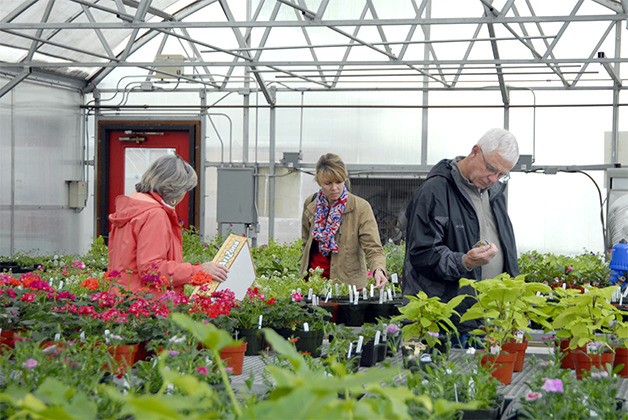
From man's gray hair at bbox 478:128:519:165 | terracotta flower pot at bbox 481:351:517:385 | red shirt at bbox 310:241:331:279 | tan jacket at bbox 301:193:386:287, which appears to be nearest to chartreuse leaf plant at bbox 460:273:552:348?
terracotta flower pot at bbox 481:351:517:385

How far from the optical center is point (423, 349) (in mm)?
2723

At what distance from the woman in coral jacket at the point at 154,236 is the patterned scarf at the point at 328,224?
110cm

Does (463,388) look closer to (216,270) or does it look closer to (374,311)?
(216,270)

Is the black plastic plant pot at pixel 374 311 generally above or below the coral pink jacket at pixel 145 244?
below

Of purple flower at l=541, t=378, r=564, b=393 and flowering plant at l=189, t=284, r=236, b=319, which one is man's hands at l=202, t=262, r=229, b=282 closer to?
flowering plant at l=189, t=284, r=236, b=319

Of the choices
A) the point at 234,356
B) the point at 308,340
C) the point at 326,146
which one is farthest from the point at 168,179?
the point at 326,146

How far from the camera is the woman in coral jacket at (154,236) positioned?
3547mm

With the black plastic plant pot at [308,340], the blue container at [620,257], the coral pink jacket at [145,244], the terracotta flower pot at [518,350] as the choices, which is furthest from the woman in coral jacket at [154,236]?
the blue container at [620,257]

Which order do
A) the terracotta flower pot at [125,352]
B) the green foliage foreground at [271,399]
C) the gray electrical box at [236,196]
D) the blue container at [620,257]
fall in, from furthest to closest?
the gray electrical box at [236,196] → the blue container at [620,257] → the terracotta flower pot at [125,352] → the green foliage foreground at [271,399]

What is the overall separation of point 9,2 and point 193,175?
6.00m

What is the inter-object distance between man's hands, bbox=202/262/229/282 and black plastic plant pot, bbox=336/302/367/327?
996 mm

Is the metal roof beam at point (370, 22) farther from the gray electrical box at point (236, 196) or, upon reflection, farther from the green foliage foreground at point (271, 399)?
the green foliage foreground at point (271, 399)

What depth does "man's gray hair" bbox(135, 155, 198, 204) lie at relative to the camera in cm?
363

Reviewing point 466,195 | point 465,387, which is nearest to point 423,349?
point 465,387
